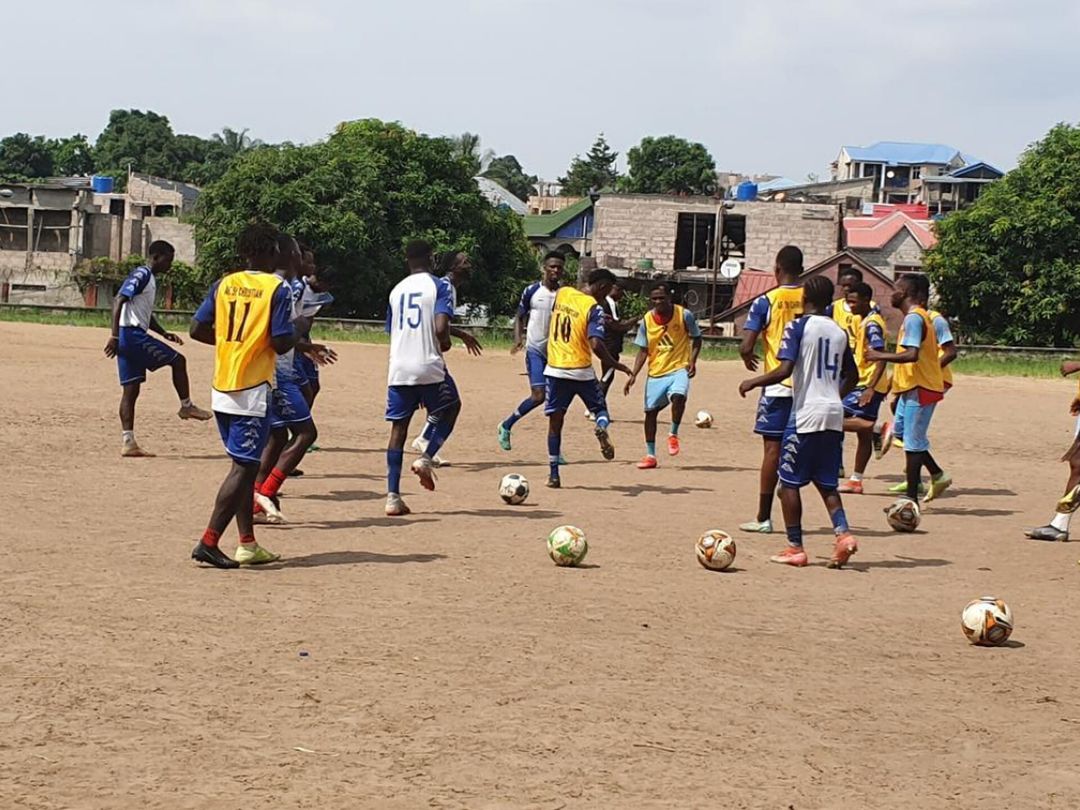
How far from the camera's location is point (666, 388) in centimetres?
1583

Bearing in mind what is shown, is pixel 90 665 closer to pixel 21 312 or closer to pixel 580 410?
pixel 580 410

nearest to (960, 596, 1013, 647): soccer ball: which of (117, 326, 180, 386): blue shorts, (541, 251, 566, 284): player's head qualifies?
(541, 251, 566, 284): player's head

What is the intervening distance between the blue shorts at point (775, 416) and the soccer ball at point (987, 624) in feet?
11.4

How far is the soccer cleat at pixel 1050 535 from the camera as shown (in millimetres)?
11742

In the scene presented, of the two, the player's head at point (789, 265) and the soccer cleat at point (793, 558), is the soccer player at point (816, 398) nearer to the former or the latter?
the soccer cleat at point (793, 558)

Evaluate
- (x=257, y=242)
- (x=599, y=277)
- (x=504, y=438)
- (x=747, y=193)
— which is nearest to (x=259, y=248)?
(x=257, y=242)

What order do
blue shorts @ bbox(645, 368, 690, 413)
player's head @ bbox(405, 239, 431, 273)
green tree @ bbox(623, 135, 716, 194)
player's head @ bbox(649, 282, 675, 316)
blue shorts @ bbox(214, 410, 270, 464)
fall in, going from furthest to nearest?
green tree @ bbox(623, 135, 716, 194)
player's head @ bbox(649, 282, 675, 316)
blue shorts @ bbox(645, 368, 690, 413)
player's head @ bbox(405, 239, 431, 273)
blue shorts @ bbox(214, 410, 270, 464)

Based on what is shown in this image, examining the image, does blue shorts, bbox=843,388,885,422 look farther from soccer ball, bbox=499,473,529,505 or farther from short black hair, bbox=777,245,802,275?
soccer ball, bbox=499,473,529,505

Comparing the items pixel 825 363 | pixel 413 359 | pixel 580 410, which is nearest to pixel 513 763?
pixel 825 363

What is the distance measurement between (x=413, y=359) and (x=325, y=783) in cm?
663

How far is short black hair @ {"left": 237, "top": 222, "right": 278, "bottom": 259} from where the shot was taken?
29.3 ft

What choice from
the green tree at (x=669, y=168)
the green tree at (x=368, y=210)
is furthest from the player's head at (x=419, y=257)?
the green tree at (x=669, y=168)

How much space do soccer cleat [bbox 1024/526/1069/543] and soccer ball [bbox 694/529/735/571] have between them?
136 inches

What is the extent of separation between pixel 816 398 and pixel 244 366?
3.84m
